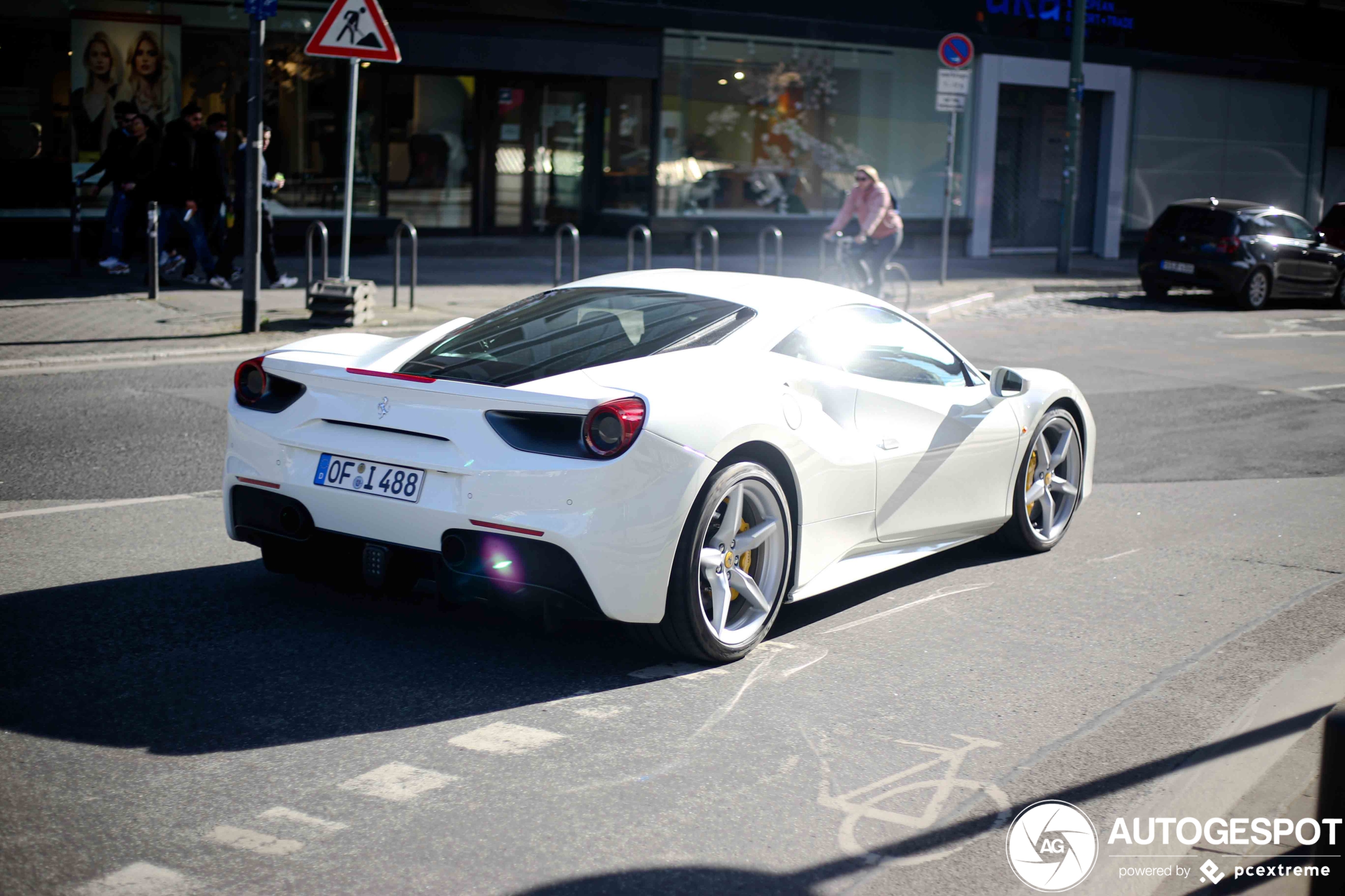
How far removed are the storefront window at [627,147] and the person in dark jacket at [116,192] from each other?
28.5ft

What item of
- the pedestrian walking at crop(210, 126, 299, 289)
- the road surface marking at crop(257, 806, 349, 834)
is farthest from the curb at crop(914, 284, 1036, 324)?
the road surface marking at crop(257, 806, 349, 834)

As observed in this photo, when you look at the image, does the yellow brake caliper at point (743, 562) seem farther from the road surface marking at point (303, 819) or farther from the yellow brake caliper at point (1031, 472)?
the yellow brake caliper at point (1031, 472)

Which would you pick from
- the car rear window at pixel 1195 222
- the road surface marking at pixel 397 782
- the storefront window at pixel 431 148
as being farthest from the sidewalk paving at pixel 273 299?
the road surface marking at pixel 397 782

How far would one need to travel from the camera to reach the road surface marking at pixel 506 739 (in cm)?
410

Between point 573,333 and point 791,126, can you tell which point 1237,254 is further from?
point 573,333

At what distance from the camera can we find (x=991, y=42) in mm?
27234

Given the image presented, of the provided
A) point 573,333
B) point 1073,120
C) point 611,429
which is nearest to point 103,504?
point 573,333

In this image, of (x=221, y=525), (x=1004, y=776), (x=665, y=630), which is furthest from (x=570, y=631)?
(x=221, y=525)

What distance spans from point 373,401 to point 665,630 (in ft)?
4.12

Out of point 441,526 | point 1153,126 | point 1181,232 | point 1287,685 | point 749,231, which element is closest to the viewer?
point 441,526

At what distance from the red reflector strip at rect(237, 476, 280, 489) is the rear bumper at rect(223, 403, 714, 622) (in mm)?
344

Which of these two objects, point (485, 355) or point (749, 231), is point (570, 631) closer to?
point (485, 355)

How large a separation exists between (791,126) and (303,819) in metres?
22.7

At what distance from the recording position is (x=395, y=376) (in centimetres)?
489
